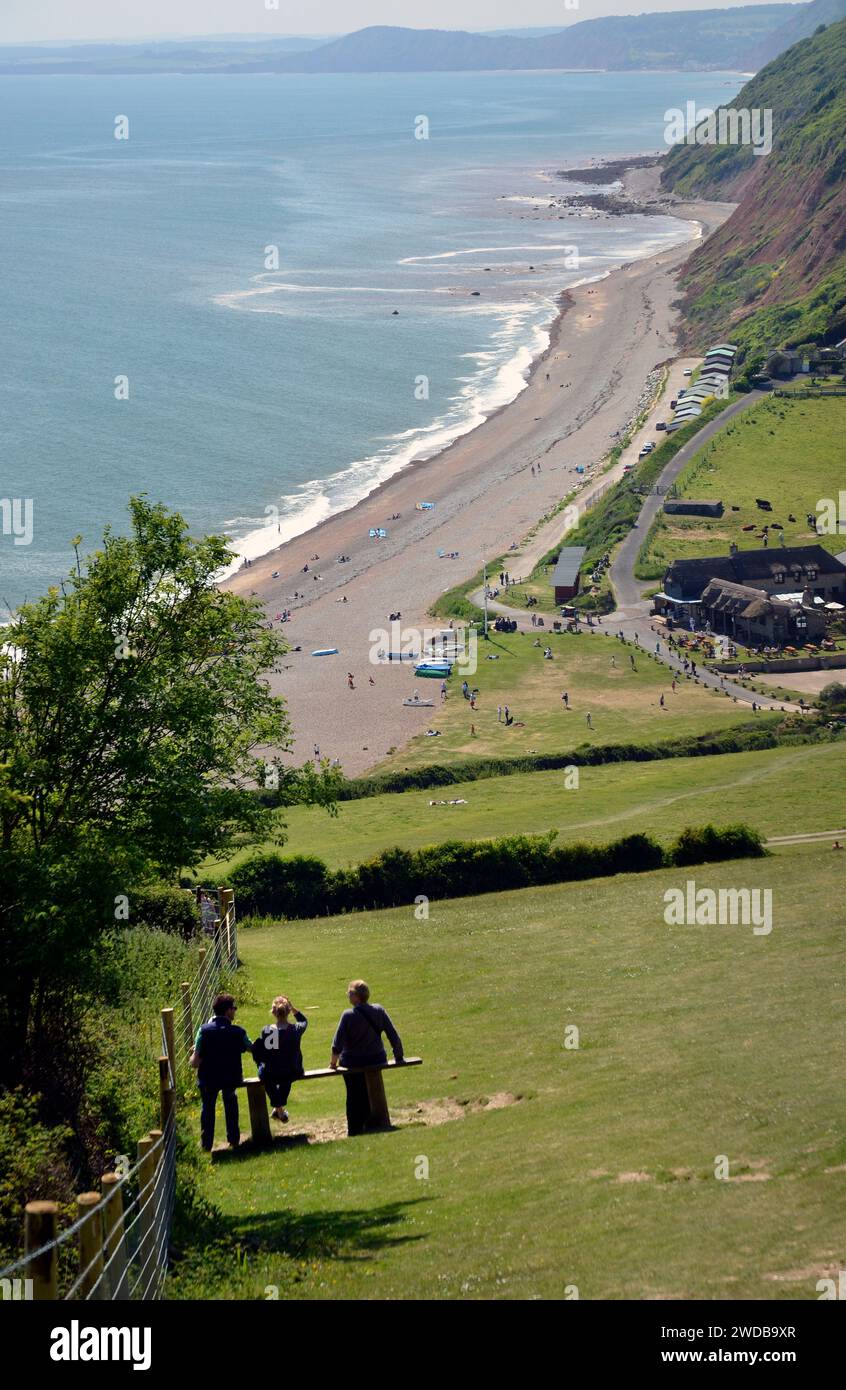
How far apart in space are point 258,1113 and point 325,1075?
81 centimetres

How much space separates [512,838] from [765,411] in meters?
81.1

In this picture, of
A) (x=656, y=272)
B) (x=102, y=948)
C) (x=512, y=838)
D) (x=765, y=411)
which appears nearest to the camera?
(x=102, y=948)

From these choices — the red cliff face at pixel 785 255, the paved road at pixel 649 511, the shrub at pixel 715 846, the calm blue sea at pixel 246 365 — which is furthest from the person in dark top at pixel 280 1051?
the red cliff face at pixel 785 255

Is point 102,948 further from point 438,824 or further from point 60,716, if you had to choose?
point 438,824

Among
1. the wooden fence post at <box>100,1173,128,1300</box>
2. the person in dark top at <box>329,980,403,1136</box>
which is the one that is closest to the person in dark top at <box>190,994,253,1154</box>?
the person in dark top at <box>329,980,403,1136</box>

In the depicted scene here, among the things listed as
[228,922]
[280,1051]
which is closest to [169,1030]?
[280,1051]

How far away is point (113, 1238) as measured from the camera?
1034cm

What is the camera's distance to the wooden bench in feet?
51.0

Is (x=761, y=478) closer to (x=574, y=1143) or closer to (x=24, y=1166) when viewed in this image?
(x=574, y=1143)

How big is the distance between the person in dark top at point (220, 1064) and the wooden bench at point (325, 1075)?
0.61 ft

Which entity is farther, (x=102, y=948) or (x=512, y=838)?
(x=512, y=838)

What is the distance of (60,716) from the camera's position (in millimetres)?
18016
